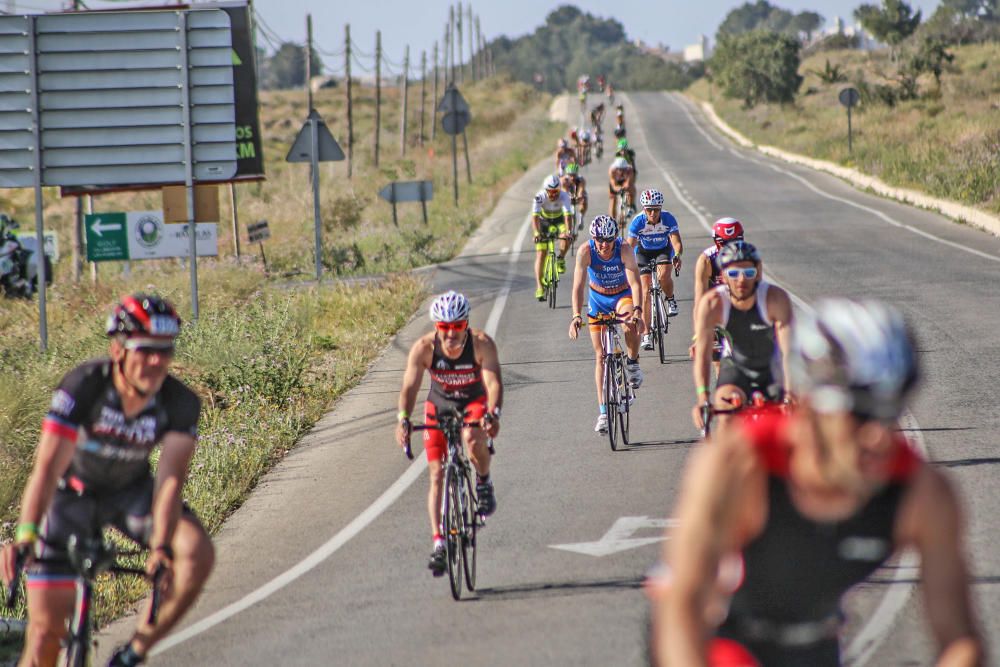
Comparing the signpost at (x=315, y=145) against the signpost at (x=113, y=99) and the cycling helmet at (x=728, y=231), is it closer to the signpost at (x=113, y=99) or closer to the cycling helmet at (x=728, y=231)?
the signpost at (x=113, y=99)

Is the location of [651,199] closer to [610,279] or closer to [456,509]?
[610,279]

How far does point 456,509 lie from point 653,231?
9828 mm

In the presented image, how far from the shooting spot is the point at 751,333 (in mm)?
9203

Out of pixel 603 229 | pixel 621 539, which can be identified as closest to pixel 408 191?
pixel 603 229

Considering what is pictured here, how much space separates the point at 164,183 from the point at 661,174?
36.1 m

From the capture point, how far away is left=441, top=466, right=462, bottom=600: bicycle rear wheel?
28.1 feet

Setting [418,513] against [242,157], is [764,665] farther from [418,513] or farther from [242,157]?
[242,157]

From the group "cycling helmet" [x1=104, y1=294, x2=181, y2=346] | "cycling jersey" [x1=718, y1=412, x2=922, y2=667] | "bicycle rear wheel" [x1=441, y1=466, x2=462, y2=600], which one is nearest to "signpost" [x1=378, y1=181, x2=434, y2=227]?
"bicycle rear wheel" [x1=441, y1=466, x2=462, y2=600]

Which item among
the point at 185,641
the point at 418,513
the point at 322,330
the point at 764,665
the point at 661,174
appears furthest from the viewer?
the point at 661,174

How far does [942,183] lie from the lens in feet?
123

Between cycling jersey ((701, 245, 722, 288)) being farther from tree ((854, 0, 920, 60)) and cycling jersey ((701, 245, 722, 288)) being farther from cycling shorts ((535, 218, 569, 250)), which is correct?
tree ((854, 0, 920, 60))

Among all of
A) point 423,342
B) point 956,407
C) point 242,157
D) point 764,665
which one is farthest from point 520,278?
point 764,665

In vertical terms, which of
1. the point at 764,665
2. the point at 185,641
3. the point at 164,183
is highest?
the point at 164,183

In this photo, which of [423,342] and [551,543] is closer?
[423,342]
